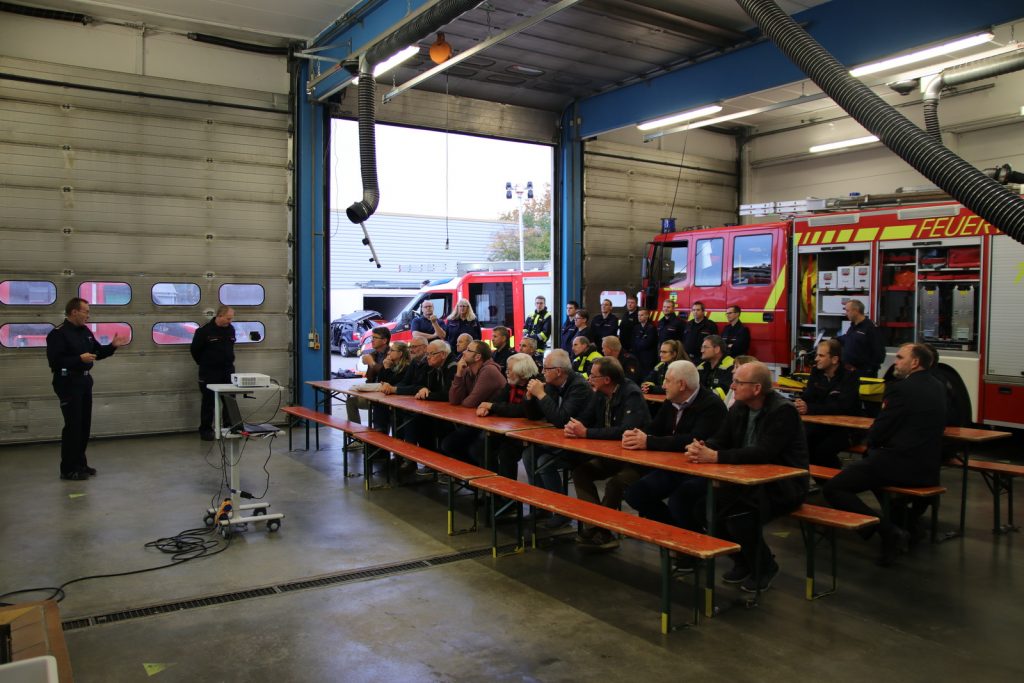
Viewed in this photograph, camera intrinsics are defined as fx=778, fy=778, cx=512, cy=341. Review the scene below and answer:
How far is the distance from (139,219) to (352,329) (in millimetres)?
12776

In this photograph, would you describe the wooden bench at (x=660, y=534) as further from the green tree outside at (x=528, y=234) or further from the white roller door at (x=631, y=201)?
the green tree outside at (x=528, y=234)

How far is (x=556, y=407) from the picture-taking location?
6535mm

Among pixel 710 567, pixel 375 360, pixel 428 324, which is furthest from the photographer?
pixel 428 324

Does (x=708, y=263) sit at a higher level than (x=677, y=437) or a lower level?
higher

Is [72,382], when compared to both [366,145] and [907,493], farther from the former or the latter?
[907,493]

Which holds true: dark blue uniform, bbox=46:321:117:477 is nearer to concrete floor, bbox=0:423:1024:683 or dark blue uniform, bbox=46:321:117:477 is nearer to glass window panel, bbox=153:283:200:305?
concrete floor, bbox=0:423:1024:683

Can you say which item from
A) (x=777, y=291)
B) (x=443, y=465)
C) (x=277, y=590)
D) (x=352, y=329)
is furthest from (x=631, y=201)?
→ (x=277, y=590)

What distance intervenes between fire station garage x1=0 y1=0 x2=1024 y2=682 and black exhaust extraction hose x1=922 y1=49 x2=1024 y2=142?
54 mm

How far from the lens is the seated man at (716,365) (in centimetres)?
857

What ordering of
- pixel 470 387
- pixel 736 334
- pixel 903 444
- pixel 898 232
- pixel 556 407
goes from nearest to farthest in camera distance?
1. pixel 903 444
2. pixel 556 407
3. pixel 470 387
4. pixel 898 232
5. pixel 736 334

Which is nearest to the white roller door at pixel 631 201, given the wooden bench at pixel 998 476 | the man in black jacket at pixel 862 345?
the man in black jacket at pixel 862 345

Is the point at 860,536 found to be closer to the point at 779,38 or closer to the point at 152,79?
the point at 779,38

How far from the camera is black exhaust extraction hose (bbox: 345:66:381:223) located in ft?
30.4

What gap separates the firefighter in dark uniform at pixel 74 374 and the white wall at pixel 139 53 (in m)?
4.17
